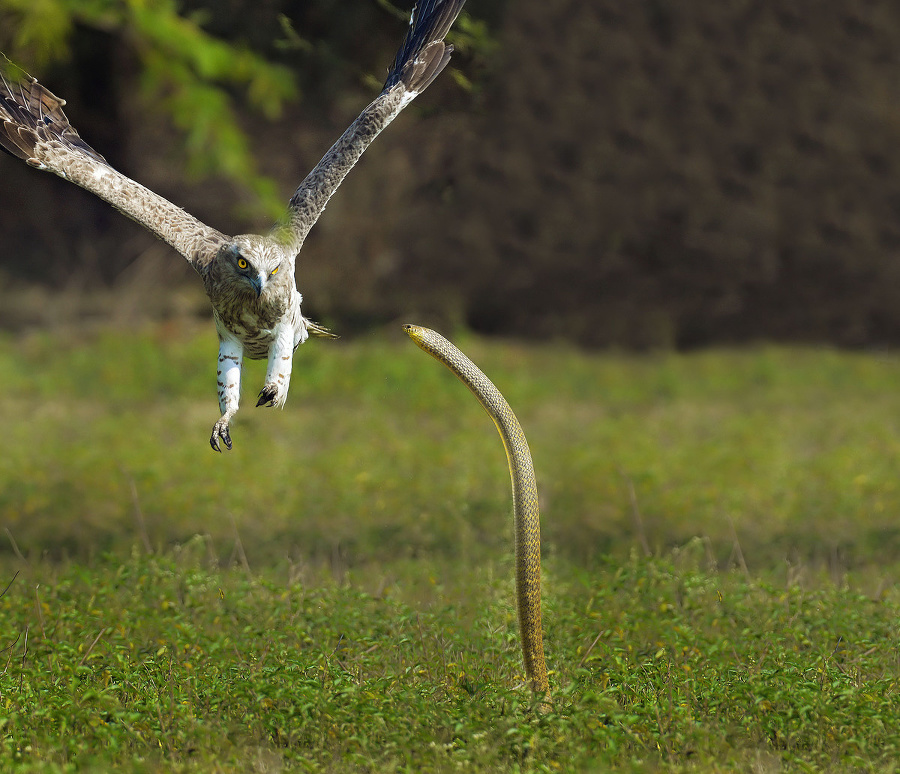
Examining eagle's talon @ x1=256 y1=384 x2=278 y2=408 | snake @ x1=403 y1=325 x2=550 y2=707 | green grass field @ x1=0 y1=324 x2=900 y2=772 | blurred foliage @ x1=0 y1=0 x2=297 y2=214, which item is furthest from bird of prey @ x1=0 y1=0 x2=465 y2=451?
green grass field @ x1=0 y1=324 x2=900 y2=772

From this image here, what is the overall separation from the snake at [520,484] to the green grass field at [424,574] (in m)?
0.39

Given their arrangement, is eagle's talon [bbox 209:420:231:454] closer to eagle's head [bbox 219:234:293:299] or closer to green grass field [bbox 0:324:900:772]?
eagle's head [bbox 219:234:293:299]

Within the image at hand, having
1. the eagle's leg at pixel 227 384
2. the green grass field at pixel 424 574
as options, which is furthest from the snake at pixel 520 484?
the eagle's leg at pixel 227 384

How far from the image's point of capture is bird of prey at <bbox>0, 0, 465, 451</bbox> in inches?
132

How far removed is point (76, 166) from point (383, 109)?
122 cm

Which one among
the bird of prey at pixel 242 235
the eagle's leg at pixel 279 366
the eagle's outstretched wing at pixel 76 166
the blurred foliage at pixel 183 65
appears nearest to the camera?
the blurred foliage at pixel 183 65

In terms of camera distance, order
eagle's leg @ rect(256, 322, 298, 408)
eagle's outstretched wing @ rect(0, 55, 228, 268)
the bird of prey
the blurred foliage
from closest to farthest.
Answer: the blurred foliage → the bird of prey → eagle's leg @ rect(256, 322, 298, 408) → eagle's outstretched wing @ rect(0, 55, 228, 268)

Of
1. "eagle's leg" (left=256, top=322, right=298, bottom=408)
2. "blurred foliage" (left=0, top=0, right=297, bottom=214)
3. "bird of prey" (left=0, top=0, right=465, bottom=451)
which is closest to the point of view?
"blurred foliage" (left=0, top=0, right=297, bottom=214)

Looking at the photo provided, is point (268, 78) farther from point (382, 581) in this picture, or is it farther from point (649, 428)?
point (649, 428)

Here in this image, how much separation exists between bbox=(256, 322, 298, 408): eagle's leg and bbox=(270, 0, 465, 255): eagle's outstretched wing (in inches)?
12.4

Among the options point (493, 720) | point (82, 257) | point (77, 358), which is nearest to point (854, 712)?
point (493, 720)

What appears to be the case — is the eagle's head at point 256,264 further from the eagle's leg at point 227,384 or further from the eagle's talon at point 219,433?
the eagle's talon at point 219,433

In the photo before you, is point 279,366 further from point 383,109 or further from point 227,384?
point 383,109

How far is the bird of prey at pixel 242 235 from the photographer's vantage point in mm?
3361
